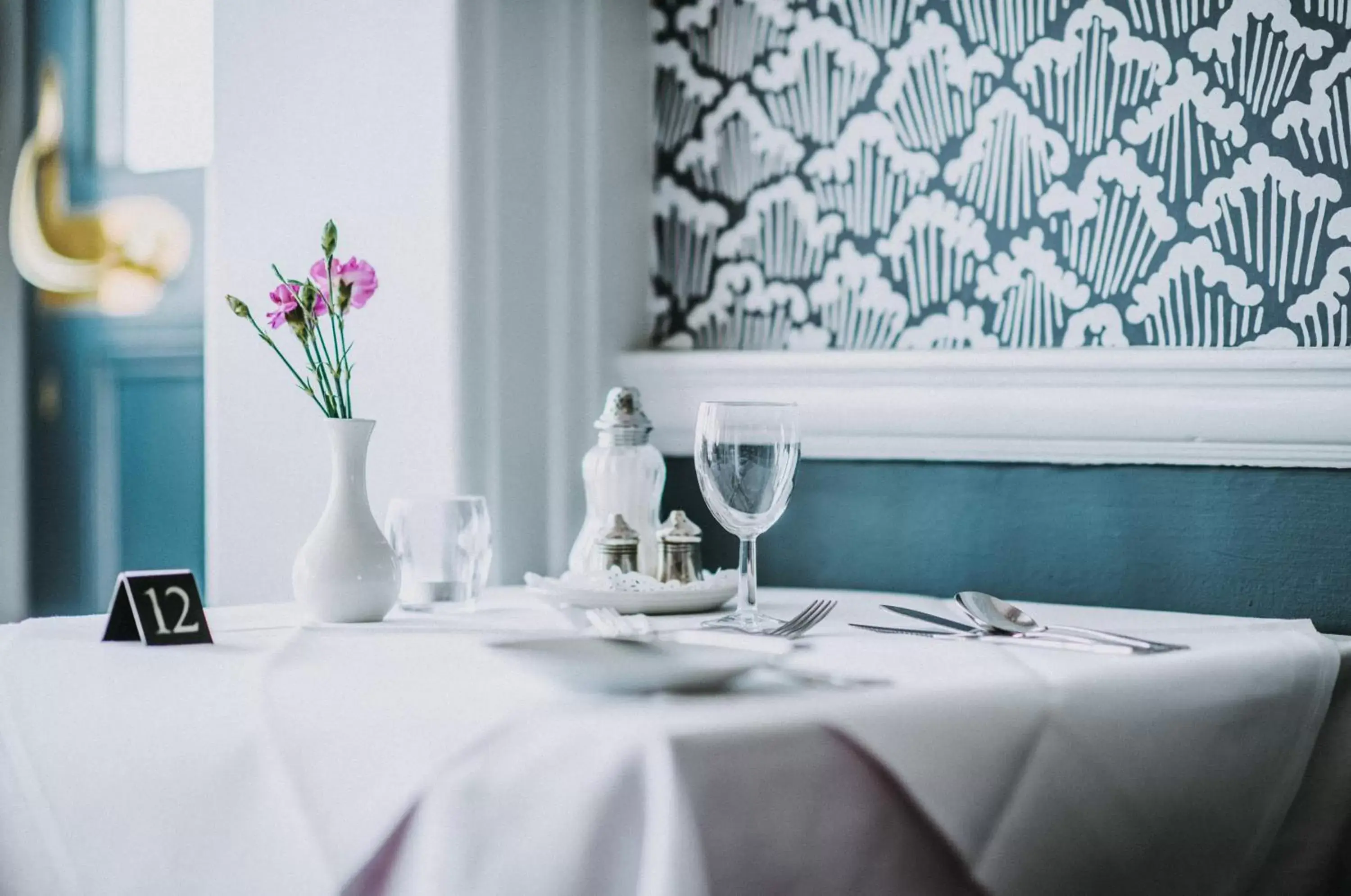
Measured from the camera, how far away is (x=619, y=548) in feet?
4.52

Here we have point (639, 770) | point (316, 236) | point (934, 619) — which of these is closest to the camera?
point (639, 770)

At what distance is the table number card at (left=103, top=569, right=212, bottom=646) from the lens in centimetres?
106

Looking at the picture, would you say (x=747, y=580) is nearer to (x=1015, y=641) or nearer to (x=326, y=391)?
(x=1015, y=641)

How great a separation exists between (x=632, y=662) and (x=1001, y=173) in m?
0.92

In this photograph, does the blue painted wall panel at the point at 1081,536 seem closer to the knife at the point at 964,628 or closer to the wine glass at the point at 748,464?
the knife at the point at 964,628

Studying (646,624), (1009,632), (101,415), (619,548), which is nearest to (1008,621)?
(1009,632)

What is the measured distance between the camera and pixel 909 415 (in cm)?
160

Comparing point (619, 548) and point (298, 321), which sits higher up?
point (298, 321)

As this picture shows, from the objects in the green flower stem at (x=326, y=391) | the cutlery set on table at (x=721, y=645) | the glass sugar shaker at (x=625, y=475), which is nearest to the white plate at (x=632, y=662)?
the cutlery set on table at (x=721, y=645)

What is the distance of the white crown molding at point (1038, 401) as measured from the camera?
4.46ft

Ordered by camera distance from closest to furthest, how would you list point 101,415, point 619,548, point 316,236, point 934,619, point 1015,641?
point 1015,641 → point 934,619 → point 619,548 → point 316,236 → point 101,415

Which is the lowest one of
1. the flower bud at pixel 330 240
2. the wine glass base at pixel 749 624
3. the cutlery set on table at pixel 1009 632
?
the wine glass base at pixel 749 624

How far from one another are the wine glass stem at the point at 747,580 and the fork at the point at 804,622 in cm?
4

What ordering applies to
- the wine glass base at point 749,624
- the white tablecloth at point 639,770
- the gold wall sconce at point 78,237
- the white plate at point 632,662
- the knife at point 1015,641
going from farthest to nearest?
the gold wall sconce at point 78,237 → the wine glass base at point 749,624 → the knife at point 1015,641 → the white plate at point 632,662 → the white tablecloth at point 639,770
